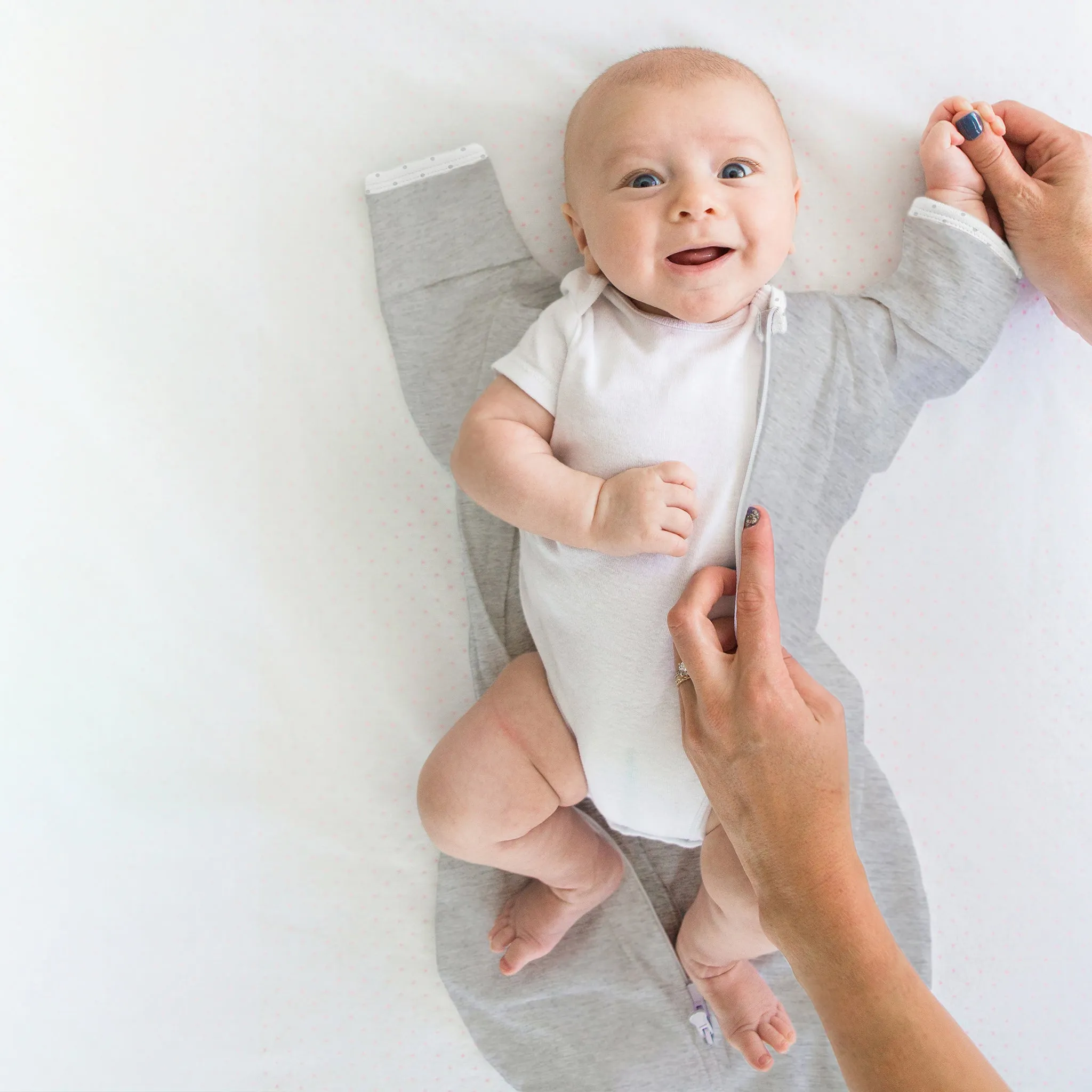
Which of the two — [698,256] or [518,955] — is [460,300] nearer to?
[698,256]

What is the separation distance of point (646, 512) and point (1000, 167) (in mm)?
671

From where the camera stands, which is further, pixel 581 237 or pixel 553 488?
pixel 581 237

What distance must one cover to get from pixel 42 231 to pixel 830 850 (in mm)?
1279

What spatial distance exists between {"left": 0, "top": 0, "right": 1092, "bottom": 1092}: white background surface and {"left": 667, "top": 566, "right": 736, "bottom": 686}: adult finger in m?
0.34

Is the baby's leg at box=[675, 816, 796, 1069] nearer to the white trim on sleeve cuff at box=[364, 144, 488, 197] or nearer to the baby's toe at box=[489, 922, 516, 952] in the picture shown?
the baby's toe at box=[489, 922, 516, 952]

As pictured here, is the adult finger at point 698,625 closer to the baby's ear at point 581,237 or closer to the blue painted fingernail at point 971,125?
the baby's ear at point 581,237

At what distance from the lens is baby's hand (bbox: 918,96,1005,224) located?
1194 mm

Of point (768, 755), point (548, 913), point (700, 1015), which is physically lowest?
point (700, 1015)

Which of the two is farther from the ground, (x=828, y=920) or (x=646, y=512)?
(x=646, y=512)

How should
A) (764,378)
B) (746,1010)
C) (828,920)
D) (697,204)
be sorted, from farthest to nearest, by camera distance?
1. (746,1010)
2. (764,378)
3. (697,204)
4. (828,920)

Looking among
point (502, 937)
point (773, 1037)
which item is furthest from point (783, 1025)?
point (502, 937)

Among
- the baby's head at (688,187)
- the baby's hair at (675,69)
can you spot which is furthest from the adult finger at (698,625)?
the baby's hair at (675,69)

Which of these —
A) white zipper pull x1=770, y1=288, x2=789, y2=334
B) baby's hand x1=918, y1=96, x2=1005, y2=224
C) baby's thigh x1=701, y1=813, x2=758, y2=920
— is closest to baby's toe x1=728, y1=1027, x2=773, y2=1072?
baby's thigh x1=701, y1=813, x2=758, y2=920

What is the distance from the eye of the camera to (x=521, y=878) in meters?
1.32
